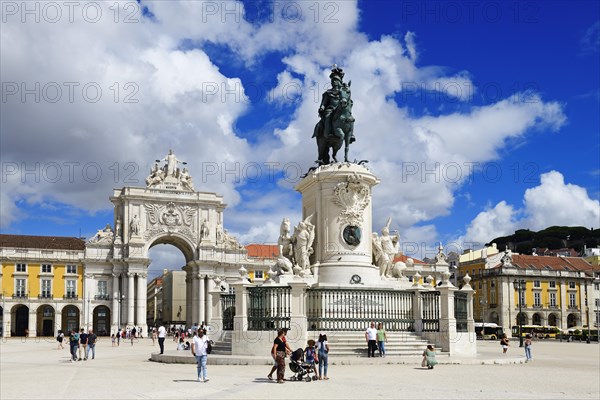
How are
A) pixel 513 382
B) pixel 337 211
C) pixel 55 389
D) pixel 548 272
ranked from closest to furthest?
pixel 55 389 → pixel 513 382 → pixel 337 211 → pixel 548 272

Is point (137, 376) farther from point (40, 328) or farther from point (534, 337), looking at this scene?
point (40, 328)

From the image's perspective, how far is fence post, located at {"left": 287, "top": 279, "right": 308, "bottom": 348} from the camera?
21.0 meters

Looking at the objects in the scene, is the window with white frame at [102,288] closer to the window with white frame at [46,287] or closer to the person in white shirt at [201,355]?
the window with white frame at [46,287]

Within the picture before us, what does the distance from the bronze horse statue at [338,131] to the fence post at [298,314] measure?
5468mm

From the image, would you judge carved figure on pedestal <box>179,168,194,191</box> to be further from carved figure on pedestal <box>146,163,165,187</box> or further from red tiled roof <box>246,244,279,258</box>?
red tiled roof <box>246,244,279,258</box>

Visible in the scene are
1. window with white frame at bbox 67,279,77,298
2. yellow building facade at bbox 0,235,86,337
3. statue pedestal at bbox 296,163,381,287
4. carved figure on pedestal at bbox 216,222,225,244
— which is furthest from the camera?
carved figure on pedestal at bbox 216,222,225,244

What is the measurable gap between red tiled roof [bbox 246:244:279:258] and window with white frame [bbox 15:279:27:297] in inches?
1056

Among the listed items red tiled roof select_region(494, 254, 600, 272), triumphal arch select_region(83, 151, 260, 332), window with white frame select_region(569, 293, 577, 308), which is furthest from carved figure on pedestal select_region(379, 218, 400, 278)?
window with white frame select_region(569, 293, 577, 308)

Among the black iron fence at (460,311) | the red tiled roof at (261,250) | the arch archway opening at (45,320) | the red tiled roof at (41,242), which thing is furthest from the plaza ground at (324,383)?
the red tiled roof at (261,250)

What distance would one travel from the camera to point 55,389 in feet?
48.5

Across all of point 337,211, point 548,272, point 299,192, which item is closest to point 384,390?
point 337,211

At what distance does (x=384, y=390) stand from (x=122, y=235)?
73.1 metres

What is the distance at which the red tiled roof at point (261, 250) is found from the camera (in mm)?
94775

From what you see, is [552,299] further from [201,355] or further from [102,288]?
[201,355]
